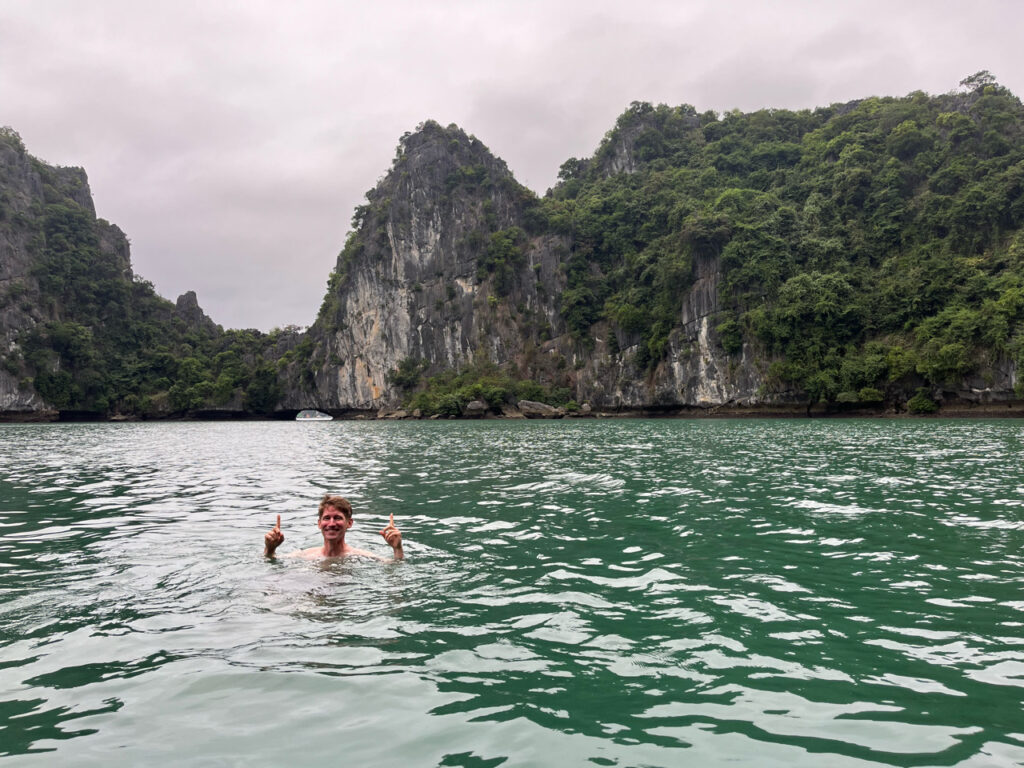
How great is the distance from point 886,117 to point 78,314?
100 meters

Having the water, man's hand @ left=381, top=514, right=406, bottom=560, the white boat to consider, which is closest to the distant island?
the white boat

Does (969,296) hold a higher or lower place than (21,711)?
higher

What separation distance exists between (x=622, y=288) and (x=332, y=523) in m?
70.7

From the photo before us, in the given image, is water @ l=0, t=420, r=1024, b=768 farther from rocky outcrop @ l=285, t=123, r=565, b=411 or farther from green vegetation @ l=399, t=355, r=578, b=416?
rocky outcrop @ l=285, t=123, r=565, b=411

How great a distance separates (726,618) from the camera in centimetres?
489

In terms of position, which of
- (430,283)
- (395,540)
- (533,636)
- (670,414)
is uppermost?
(430,283)

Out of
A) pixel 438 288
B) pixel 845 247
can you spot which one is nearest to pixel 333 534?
pixel 845 247

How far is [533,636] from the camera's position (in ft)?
15.0

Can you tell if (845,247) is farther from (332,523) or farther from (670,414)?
(332,523)

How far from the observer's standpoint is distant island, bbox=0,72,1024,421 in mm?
50656

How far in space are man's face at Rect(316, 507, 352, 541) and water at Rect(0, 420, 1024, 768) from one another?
34 centimetres

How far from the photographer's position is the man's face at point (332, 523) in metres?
6.53

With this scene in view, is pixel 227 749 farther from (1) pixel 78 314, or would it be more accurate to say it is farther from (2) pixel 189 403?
(1) pixel 78 314

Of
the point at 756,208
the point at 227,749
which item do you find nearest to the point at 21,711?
the point at 227,749
